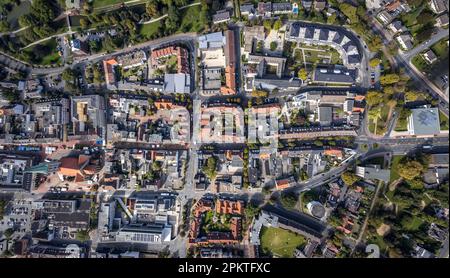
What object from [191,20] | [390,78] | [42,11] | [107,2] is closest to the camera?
[390,78]

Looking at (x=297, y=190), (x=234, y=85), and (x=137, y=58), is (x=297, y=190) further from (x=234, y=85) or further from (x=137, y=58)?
(x=137, y=58)

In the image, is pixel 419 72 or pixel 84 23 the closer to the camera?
pixel 419 72

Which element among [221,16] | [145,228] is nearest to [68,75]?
[221,16]

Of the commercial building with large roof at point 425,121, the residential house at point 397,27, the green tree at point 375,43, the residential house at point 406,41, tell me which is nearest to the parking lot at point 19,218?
the green tree at point 375,43

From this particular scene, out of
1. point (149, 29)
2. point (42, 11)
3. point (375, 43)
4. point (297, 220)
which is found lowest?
point (297, 220)

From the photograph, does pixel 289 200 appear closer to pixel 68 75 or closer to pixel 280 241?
pixel 280 241

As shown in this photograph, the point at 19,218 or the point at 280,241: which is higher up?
Result: the point at 19,218

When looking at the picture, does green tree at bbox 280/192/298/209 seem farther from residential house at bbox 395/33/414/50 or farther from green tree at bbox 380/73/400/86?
residential house at bbox 395/33/414/50
